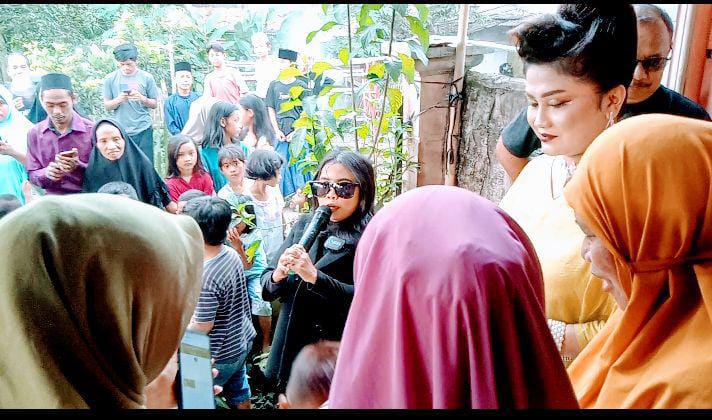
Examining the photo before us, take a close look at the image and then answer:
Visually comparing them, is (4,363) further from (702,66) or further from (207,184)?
(702,66)

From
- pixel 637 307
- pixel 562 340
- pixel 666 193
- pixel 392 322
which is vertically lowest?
pixel 562 340

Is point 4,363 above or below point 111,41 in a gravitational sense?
below

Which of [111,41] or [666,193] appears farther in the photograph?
[111,41]

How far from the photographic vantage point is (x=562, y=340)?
4.36 feet

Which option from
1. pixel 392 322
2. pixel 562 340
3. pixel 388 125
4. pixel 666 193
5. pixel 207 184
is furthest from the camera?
pixel 207 184

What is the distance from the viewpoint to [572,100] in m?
1.34

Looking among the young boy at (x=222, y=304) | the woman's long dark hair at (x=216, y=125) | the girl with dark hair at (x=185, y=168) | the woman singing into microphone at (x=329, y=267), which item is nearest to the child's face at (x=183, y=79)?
the woman's long dark hair at (x=216, y=125)

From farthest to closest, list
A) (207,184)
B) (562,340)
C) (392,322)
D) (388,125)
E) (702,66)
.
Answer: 1. (207,184)
2. (388,125)
3. (702,66)
4. (562,340)
5. (392,322)

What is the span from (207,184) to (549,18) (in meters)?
2.21

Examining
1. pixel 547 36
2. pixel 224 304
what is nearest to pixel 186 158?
pixel 224 304

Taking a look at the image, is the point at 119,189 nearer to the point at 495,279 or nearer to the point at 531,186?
the point at 531,186

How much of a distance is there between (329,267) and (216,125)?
1.81 m

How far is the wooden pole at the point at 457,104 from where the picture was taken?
9.71ft

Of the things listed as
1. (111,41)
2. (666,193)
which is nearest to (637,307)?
(666,193)
